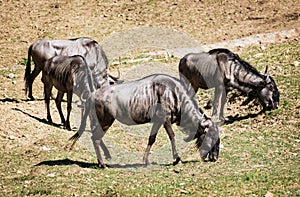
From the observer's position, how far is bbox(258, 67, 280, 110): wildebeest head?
14430mm

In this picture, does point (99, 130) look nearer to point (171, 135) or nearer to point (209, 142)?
point (171, 135)

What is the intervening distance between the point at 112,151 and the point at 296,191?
4.61m

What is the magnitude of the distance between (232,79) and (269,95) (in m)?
1.02

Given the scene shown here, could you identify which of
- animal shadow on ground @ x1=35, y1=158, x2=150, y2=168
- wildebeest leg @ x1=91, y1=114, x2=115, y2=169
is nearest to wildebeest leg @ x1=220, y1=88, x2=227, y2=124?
animal shadow on ground @ x1=35, y1=158, x2=150, y2=168

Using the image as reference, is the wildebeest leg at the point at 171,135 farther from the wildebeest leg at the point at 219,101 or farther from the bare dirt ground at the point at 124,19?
the bare dirt ground at the point at 124,19

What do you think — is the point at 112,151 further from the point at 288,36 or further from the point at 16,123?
the point at 288,36

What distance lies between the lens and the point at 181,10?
2589cm

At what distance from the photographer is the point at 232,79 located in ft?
48.0

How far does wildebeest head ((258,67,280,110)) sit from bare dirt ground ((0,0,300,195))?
6030mm

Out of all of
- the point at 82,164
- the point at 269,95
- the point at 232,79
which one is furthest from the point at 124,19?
the point at 82,164

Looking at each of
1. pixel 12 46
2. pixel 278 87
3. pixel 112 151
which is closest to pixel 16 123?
pixel 112 151

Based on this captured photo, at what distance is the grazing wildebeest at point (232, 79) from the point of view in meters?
14.6

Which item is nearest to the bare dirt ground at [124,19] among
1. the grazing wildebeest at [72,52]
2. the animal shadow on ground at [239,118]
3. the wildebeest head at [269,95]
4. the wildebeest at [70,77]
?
the grazing wildebeest at [72,52]

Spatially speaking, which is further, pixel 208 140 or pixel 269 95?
pixel 269 95
